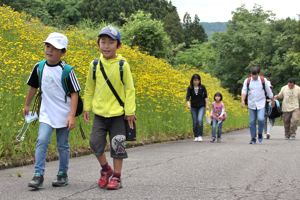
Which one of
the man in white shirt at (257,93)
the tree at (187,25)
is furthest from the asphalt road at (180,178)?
the tree at (187,25)

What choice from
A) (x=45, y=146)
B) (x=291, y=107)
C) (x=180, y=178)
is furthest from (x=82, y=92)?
(x=291, y=107)

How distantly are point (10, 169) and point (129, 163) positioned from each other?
6.17 ft

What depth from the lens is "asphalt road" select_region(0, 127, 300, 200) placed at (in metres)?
4.29

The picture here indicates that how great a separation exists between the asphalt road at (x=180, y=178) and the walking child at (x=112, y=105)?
15.6 inches

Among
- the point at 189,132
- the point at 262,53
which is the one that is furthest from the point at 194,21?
the point at 189,132

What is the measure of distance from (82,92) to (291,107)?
7420mm

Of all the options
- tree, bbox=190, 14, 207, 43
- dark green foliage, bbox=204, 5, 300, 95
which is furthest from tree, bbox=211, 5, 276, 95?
tree, bbox=190, 14, 207, 43

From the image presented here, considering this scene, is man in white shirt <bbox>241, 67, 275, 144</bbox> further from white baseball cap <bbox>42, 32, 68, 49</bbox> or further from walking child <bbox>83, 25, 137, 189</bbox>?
white baseball cap <bbox>42, 32, 68, 49</bbox>

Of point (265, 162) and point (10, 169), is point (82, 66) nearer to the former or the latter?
point (10, 169)

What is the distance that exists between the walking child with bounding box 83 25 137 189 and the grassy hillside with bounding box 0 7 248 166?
2.19 meters

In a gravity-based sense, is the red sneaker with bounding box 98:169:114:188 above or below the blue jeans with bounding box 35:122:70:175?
below

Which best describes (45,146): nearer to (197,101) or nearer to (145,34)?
(197,101)

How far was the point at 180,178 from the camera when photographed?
209 inches

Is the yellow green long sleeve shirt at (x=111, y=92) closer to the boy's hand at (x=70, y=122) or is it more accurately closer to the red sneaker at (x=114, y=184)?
the boy's hand at (x=70, y=122)
